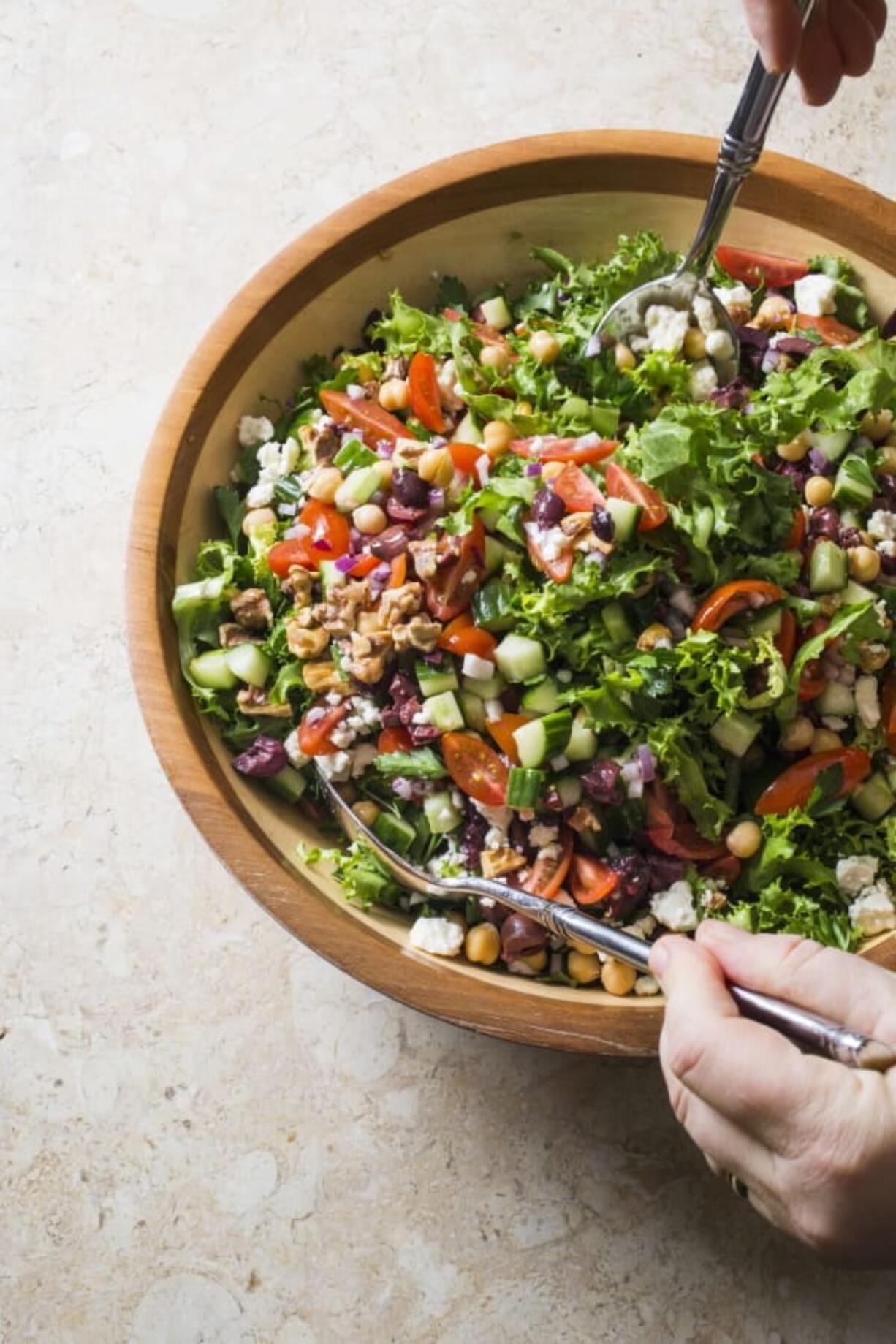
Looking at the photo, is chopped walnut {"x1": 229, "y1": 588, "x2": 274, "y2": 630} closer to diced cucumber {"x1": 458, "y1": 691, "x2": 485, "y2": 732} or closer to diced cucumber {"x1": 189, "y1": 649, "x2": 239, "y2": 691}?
diced cucumber {"x1": 189, "y1": 649, "x2": 239, "y2": 691}

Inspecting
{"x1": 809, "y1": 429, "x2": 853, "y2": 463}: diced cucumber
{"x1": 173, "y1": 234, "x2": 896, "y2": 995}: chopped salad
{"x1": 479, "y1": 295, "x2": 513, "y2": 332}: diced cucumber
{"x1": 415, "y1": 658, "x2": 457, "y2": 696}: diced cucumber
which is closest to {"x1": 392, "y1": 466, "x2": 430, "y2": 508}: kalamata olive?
{"x1": 173, "y1": 234, "x2": 896, "y2": 995}: chopped salad

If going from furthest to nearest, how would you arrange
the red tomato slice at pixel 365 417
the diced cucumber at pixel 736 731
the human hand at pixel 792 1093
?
the red tomato slice at pixel 365 417 → the diced cucumber at pixel 736 731 → the human hand at pixel 792 1093

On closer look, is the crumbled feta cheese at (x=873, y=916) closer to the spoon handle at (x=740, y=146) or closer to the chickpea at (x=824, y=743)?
the chickpea at (x=824, y=743)

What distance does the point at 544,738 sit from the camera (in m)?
3.14

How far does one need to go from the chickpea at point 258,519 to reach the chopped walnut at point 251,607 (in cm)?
17

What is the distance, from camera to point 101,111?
4.50 meters

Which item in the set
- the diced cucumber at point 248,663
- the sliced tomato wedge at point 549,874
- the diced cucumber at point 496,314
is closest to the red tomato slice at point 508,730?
the sliced tomato wedge at point 549,874

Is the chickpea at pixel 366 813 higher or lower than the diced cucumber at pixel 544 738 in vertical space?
lower

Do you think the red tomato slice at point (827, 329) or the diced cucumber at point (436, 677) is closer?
the diced cucumber at point (436, 677)

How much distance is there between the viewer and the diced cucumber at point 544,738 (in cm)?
314

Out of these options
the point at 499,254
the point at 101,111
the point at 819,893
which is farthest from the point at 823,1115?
the point at 101,111

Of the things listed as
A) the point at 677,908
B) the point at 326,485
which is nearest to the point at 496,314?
the point at 326,485

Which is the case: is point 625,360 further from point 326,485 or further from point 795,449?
point 326,485

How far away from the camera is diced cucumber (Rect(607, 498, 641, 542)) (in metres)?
3.09
